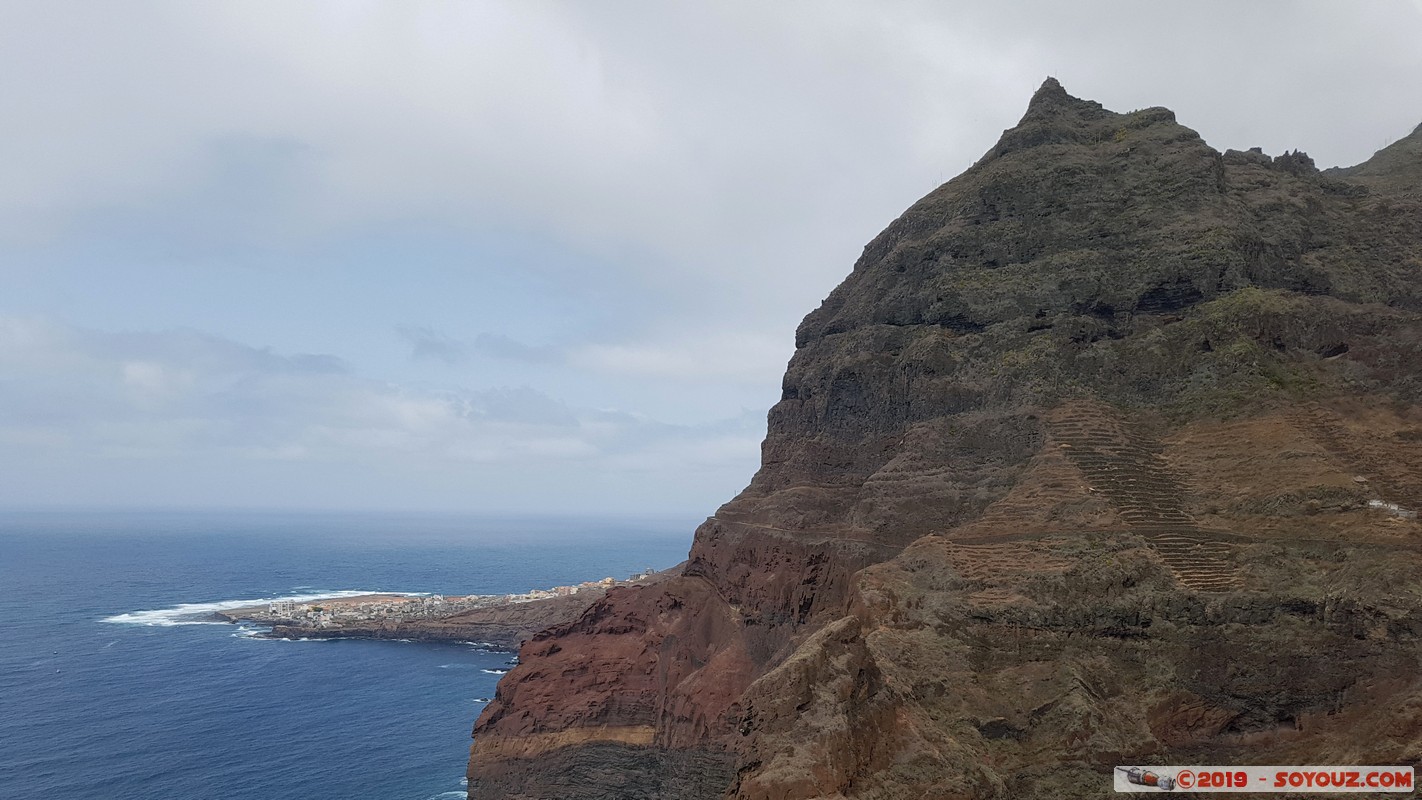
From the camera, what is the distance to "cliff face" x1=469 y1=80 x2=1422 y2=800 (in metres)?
20.9

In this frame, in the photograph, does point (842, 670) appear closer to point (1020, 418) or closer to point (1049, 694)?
point (1049, 694)

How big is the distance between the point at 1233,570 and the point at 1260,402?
722cm

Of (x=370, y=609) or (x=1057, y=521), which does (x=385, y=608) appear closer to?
(x=370, y=609)

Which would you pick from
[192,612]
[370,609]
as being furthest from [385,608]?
[192,612]

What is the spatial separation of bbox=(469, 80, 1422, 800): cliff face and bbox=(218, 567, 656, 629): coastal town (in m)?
57.4

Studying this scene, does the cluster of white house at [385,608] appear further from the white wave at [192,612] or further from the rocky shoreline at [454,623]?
the white wave at [192,612]

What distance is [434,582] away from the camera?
149 metres

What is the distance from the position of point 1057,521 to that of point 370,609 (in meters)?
102

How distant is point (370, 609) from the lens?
4090 inches

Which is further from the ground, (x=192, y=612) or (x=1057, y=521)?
(x=1057, y=521)

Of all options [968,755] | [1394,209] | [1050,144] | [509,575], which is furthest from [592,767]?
[509,575]

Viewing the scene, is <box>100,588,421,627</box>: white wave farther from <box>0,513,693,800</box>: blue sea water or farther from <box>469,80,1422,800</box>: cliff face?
<box>469,80,1422,800</box>: cliff face

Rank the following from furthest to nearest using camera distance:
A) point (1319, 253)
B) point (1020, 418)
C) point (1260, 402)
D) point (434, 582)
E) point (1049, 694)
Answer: point (434, 582), point (1319, 253), point (1020, 418), point (1260, 402), point (1049, 694)

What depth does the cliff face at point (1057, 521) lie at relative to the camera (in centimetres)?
2088
